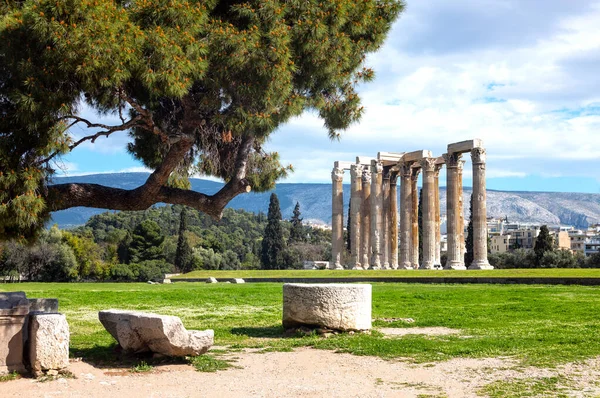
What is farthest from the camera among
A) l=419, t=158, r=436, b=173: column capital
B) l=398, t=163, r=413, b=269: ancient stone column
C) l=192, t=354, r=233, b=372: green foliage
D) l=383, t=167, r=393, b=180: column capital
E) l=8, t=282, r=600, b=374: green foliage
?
l=383, t=167, r=393, b=180: column capital

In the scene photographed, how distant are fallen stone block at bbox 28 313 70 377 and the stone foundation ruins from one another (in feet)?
121

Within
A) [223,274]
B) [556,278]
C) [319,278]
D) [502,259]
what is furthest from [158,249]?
[556,278]

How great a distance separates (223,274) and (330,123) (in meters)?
37.4

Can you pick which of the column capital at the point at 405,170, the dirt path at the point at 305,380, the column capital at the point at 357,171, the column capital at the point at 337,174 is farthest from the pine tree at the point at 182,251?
the dirt path at the point at 305,380

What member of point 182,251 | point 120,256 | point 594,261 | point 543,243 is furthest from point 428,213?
point 120,256

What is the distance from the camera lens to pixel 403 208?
5184cm

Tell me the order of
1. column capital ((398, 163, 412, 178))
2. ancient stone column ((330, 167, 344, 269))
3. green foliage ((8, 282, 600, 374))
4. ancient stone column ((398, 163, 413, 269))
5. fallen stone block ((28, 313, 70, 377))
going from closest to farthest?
1. fallen stone block ((28, 313, 70, 377))
2. green foliage ((8, 282, 600, 374))
3. ancient stone column ((398, 163, 413, 269))
4. column capital ((398, 163, 412, 178))
5. ancient stone column ((330, 167, 344, 269))

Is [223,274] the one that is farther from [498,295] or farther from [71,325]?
[71,325]

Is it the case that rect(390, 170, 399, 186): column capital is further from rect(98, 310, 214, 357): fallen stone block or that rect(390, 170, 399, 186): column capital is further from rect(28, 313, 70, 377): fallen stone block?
rect(28, 313, 70, 377): fallen stone block

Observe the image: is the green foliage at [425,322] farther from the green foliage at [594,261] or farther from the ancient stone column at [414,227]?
the green foliage at [594,261]

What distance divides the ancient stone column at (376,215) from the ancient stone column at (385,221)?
0.58 m

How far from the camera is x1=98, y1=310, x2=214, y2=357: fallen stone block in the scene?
10.4m

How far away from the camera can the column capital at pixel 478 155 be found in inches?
1727

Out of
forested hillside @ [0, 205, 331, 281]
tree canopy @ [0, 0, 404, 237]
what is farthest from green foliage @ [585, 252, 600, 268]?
tree canopy @ [0, 0, 404, 237]
